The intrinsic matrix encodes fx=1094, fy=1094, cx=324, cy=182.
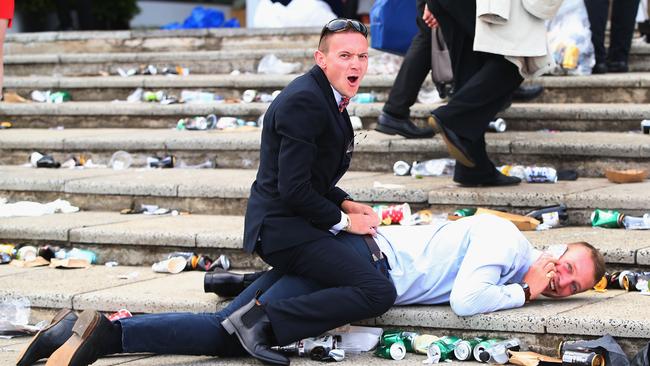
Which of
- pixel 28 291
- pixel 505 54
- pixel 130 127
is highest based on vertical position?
pixel 505 54

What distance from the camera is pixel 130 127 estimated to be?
8812mm

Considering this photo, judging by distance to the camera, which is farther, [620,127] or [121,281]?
[620,127]

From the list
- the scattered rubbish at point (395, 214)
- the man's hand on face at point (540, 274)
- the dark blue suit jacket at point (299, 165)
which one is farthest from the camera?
the scattered rubbish at point (395, 214)

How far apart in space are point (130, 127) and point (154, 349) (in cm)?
453

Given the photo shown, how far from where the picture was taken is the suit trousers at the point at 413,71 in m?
7.00

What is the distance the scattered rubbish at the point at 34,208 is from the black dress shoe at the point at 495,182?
255cm

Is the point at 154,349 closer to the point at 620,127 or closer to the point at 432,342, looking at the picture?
the point at 432,342

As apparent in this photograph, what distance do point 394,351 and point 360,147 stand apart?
2.75m

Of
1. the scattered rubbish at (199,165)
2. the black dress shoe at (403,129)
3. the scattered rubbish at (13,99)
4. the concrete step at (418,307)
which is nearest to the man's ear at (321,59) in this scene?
the concrete step at (418,307)

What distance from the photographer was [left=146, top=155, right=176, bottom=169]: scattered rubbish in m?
7.74

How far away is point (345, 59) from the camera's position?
15.0 ft

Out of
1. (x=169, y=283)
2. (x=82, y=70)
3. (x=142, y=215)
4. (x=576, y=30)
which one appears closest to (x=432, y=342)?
(x=169, y=283)

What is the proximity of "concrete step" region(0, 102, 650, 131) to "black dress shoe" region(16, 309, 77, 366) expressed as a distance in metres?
3.61

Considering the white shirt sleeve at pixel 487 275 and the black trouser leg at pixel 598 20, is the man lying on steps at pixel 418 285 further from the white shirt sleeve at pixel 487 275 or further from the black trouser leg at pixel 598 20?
the black trouser leg at pixel 598 20
